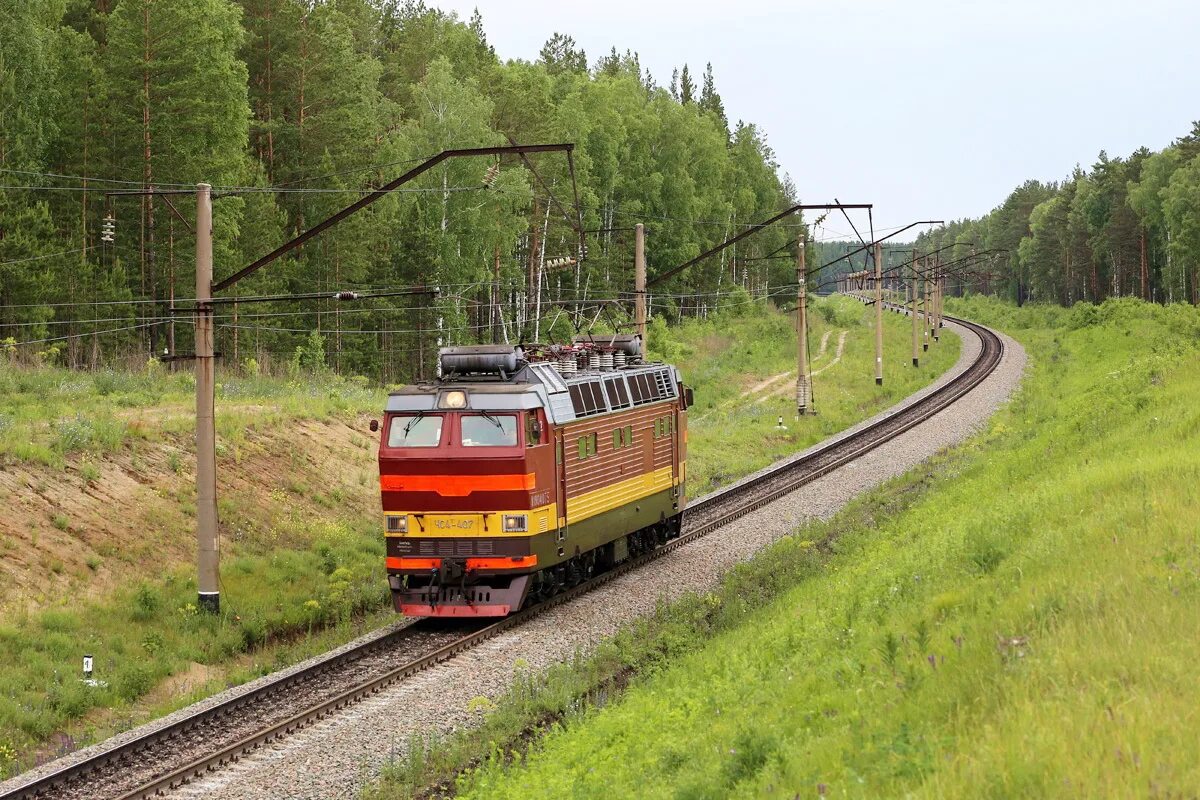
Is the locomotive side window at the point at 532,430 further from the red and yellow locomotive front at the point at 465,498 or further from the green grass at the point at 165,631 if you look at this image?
the green grass at the point at 165,631

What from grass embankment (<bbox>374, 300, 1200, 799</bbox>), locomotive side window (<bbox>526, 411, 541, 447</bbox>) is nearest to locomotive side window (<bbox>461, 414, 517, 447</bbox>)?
locomotive side window (<bbox>526, 411, 541, 447</bbox>)

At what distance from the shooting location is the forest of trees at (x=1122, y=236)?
9794cm

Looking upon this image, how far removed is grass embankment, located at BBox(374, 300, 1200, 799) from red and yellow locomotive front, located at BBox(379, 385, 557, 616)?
7.74 feet

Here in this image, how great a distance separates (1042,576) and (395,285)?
133 ft

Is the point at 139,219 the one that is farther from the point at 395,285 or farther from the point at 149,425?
the point at 149,425

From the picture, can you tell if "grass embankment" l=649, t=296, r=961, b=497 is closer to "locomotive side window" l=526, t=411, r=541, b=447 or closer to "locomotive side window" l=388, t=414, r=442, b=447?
"locomotive side window" l=526, t=411, r=541, b=447

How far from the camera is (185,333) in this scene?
Result: 4212 cm

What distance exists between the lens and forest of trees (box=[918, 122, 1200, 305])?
97.9m

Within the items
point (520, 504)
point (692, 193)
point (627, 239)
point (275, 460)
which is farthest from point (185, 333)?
point (692, 193)

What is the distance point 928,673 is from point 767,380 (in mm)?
54096

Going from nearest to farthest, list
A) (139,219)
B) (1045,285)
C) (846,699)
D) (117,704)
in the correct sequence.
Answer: (846,699) → (117,704) → (139,219) → (1045,285)

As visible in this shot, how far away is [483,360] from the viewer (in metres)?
19.9

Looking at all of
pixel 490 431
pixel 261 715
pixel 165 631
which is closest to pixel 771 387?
pixel 490 431

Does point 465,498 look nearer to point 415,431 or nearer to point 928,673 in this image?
point 415,431
